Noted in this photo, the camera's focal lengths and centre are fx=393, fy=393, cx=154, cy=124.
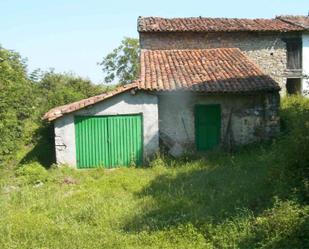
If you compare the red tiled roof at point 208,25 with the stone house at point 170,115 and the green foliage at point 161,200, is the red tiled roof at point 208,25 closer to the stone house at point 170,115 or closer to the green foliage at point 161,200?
the stone house at point 170,115

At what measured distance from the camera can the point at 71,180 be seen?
1182 cm

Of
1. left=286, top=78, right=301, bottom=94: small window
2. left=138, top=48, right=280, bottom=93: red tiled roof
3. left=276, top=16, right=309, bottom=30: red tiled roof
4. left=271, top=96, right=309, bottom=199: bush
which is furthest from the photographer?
left=286, top=78, right=301, bottom=94: small window

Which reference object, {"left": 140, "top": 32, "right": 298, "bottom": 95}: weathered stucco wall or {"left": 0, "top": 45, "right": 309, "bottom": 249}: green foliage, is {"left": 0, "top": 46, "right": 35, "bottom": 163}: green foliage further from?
{"left": 140, "top": 32, "right": 298, "bottom": 95}: weathered stucco wall

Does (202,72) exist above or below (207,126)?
above

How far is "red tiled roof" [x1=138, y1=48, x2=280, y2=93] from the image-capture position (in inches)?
545

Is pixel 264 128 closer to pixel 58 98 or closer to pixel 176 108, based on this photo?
pixel 176 108

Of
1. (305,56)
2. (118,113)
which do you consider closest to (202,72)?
(118,113)

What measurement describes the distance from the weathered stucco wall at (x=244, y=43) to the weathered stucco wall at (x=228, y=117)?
6316 millimetres

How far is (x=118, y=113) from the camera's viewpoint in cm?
1356

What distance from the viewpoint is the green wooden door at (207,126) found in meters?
14.4

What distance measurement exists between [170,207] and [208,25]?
1363cm

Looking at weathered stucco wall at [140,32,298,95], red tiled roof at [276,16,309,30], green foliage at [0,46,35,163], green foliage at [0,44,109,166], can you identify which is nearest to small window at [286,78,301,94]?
weathered stucco wall at [140,32,298,95]

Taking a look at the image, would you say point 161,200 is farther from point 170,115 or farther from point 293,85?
point 293,85

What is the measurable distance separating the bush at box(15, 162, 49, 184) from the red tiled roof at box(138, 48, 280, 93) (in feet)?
14.2
